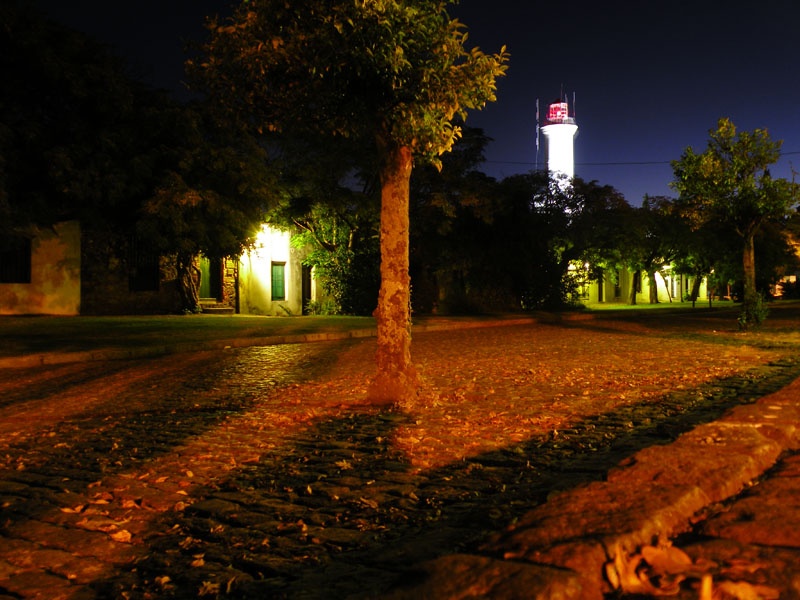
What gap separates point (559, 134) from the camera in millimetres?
76625

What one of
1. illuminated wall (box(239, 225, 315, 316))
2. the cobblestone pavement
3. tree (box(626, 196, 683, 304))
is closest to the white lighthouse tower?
tree (box(626, 196, 683, 304))

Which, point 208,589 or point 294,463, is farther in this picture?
point 294,463

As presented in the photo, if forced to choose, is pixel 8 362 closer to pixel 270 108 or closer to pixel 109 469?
pixel 270 108

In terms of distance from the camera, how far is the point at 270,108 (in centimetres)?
806

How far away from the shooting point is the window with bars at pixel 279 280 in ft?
96.6

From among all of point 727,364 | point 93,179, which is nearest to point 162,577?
point 727,364

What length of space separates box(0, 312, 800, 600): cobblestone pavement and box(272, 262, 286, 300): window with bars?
18.2 m

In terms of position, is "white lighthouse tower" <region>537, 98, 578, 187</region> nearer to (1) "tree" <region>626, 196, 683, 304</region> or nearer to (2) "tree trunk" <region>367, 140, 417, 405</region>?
(1) "tree" <region>626, 196, 683, 304</region>

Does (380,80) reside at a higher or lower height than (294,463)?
higher

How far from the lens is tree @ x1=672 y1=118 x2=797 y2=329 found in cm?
1802

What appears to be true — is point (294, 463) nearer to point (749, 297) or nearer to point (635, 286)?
point (749, 297)

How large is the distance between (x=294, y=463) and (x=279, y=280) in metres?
24.8

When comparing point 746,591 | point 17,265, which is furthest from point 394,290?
point 17,265

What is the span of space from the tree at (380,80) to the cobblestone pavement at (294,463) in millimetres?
1383
